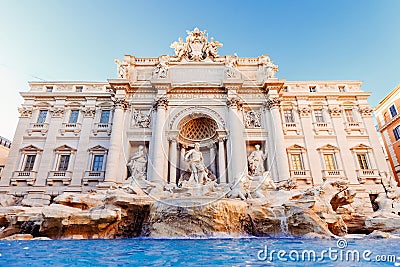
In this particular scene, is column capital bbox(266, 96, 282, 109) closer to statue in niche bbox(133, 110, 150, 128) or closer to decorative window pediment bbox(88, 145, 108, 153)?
statue in niche bbox(133, 110, 150, 128)

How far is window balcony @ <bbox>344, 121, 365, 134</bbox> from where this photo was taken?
19.2 metres

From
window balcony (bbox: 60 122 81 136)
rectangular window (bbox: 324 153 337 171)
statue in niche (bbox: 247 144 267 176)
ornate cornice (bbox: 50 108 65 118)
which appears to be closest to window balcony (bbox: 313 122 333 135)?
rectangular window (bbox: 324 153 337 171)

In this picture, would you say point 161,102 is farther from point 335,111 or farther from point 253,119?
point 335,111

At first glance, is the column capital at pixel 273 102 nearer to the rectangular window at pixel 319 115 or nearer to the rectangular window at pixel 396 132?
the rectangular window at pixel 319 115

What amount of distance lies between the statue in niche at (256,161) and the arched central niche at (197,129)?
316 cm

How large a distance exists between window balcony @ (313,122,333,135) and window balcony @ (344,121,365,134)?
129 centimetres

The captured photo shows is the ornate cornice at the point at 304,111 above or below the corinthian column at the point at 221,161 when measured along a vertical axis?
above

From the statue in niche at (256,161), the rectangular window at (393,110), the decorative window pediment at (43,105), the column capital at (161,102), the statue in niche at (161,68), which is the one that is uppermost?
the statue in niche at (161,68)

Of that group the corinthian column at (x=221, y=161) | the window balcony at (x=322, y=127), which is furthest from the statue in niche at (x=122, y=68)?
the window balcony at (x=322, y=127)

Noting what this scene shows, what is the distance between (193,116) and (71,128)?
10.2m

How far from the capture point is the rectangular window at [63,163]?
17.6 m

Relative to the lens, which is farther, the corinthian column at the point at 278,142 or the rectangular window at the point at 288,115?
the rectangular window at the point at 288,115

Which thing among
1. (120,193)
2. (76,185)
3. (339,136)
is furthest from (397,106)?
(76,185)

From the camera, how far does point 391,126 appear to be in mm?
24141
